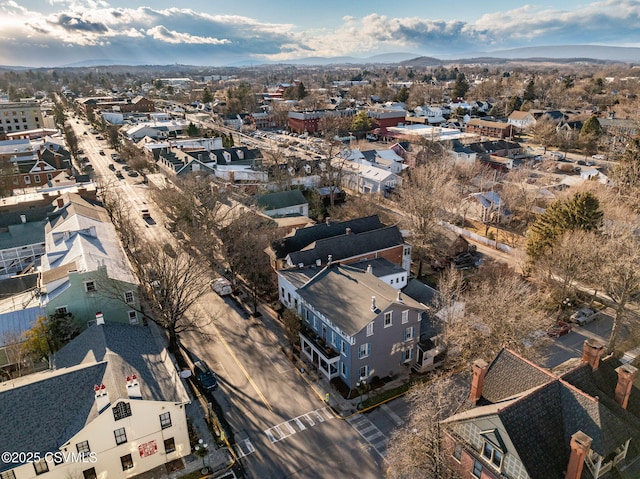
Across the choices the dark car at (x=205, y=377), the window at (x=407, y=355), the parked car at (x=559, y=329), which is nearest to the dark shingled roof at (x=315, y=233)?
the dark car at (x=205, y=377)

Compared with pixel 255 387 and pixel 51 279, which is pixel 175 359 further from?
pixel 51 279

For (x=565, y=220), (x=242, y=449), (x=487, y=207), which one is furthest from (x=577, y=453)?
(x=487, y=207)

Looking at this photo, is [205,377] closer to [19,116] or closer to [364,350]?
[364,350]

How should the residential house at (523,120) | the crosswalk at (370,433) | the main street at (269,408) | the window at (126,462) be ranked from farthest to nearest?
1. the residential house at (523,120)
2. the crosswalk at (370,433)
3. the main street at (269,408)
4. the window at (126,462)

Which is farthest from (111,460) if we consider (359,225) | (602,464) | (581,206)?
(581,206)

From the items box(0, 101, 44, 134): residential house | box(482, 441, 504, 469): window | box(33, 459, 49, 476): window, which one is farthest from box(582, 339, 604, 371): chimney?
box(0, 101, 44, 134): residential house

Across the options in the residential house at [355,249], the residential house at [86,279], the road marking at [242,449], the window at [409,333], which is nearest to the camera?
the road marking at [242,449]

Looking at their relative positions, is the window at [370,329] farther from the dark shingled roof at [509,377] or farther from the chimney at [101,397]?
the chimney at [101,397]

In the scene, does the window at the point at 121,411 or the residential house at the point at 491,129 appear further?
the residential house at the point at 491,129
